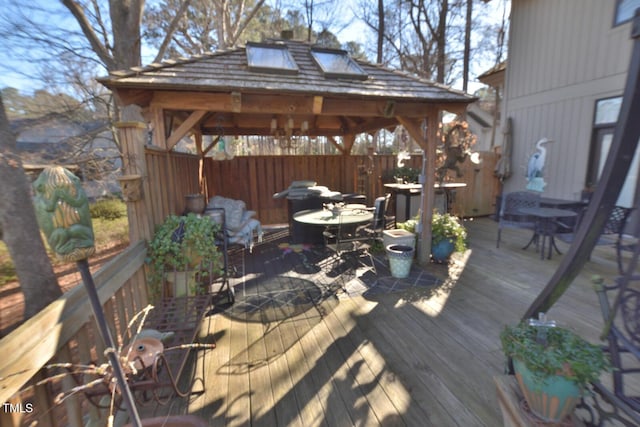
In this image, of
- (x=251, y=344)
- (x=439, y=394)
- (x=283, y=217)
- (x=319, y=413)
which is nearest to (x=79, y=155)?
(x=283, y=217)

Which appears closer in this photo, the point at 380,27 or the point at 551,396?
the point at 551,396

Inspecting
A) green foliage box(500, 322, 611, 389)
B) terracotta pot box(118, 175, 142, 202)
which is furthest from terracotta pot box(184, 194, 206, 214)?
green foliage box(500, 322, 611, 389)

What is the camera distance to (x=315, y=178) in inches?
297

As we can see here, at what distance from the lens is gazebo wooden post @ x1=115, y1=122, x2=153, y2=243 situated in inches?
92.0

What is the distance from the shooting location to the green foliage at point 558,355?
3.70 ft

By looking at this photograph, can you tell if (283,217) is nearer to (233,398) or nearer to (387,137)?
(233,398)

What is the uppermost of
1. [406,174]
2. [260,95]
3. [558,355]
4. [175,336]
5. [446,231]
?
[260,95]

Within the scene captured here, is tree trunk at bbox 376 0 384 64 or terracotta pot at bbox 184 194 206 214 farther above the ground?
tree trunk at bbox 376 0 384 64

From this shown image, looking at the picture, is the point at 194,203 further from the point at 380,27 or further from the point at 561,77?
the point at 380,27

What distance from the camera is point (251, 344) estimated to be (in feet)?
8.23

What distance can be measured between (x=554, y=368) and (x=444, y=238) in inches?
127

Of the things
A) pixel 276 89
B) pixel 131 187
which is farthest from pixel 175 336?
pixel 276 89

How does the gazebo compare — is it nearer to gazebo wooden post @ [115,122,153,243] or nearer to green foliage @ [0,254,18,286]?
gazebo wooden post @ [115,122,153,243]

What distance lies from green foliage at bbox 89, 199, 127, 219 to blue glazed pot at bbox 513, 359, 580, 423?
29.4 ft
